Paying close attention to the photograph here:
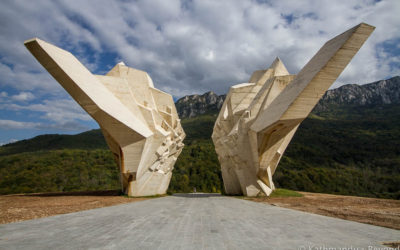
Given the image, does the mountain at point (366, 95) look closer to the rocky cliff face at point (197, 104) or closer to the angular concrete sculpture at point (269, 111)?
the rocky cliff face at point (197, 104)

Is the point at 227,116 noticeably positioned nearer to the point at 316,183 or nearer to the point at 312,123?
the point at 316,183

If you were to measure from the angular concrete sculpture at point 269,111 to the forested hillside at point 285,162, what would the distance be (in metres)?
16.3

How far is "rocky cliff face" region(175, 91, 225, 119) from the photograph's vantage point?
82812mm

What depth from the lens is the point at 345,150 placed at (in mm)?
43750

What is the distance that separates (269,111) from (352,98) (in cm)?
8259

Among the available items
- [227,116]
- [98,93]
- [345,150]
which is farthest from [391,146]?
[98,93]

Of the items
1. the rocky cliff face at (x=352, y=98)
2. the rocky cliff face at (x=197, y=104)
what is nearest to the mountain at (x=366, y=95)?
the rocky cliff face at (x=352, y=98)

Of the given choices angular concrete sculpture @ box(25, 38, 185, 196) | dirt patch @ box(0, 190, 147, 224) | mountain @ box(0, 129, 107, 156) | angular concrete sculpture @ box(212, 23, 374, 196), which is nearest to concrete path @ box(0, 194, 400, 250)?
dirt patch @ box(0, 190, 147, 224)

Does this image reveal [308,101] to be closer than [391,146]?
Yes

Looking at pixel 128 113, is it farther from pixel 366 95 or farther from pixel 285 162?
pixel 366 95

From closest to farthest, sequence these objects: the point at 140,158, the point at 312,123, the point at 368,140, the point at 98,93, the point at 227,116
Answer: the point at 98,93, the point at 140,158, the point at 227,116, the point at 368,140, the point at 312,123

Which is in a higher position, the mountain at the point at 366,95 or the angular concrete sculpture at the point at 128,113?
the mountain at the point at 366,95

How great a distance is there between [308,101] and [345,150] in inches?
1646

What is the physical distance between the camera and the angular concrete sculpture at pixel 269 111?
9.52 metres
